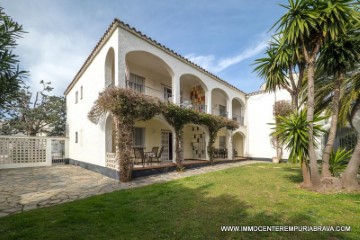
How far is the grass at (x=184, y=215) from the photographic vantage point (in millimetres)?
3582

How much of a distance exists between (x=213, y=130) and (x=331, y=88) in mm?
7333

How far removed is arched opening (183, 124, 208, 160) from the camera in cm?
1604

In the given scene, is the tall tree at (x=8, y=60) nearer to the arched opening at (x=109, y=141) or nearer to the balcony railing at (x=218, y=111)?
the arched opening at (x=109, y=141)

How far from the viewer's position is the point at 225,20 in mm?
10445

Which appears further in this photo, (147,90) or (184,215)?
(147,90)

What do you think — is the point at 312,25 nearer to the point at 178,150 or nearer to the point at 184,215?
the point at 184,215

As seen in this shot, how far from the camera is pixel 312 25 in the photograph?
6.05 meters

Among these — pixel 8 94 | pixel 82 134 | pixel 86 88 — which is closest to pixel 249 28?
pixel 86 88

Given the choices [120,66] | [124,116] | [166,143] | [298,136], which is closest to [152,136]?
[166,143]

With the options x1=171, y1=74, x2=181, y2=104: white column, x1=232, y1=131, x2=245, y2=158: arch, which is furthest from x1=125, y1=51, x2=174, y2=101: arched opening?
x1=232, y1=131, x2=245, y2=158: arch

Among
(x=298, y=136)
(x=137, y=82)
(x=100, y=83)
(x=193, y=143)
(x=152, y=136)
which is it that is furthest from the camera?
(x=193, y=143)

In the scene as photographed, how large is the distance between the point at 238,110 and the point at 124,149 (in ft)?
52.6

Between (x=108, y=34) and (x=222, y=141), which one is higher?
(x=108, y=34)

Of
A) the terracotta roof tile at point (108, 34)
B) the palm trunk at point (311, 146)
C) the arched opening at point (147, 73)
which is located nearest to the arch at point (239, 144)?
the terracotta roof tile at point (108, 34)
